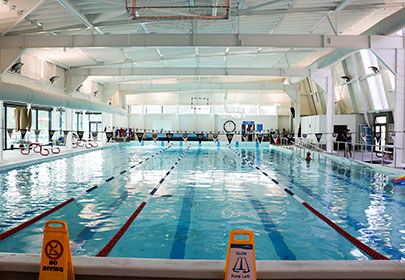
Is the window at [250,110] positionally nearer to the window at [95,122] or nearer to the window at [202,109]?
the window at [202,109]

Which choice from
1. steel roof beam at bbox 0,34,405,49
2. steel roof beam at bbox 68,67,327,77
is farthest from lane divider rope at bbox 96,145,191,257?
steel roof beam at bbox 68,67,327,77

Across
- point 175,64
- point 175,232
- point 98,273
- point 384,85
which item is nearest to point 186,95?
point 175,64

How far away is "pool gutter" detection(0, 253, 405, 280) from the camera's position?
228 centimetres

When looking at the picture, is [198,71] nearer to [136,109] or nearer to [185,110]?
[185,110]

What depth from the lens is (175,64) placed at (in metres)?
18.9

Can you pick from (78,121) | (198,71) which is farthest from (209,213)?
(78,121)

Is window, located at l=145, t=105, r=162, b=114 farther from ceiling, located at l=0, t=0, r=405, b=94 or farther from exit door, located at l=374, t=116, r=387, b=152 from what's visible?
exit door, located at l=374, t=116, r=387, b=152

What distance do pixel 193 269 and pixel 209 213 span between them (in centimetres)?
297

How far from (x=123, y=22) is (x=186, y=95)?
20.1 metres

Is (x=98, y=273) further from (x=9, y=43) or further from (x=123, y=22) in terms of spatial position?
(x=9, y=43)

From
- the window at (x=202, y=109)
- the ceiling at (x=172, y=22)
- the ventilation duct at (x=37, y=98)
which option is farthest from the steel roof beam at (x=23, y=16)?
the window at (x=202, y=109)

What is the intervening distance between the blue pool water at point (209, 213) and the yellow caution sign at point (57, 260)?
1280 mm

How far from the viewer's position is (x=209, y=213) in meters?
5.26

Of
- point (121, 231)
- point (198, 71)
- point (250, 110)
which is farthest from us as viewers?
point (250, 110)
